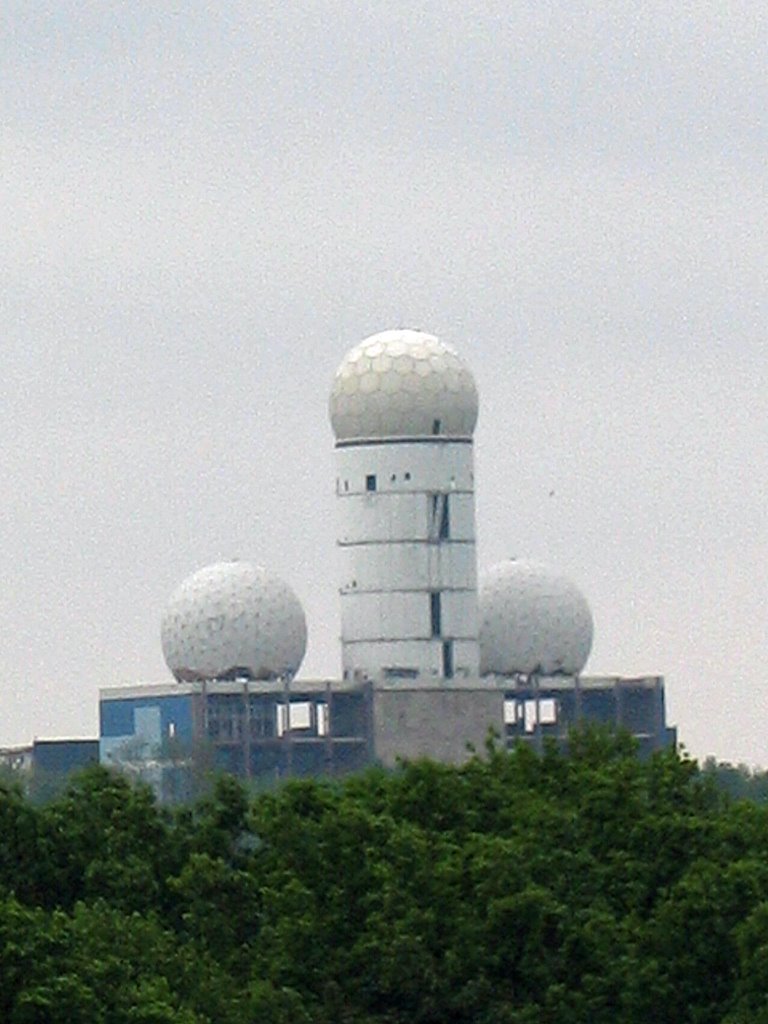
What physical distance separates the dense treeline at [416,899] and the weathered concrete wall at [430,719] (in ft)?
284

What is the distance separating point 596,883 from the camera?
171ft

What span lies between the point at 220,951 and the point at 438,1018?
269cm

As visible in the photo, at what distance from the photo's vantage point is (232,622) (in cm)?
14025

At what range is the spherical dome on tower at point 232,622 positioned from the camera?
139375mm

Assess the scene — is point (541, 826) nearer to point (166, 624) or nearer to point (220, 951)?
point (220, 951)

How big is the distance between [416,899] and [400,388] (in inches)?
3606

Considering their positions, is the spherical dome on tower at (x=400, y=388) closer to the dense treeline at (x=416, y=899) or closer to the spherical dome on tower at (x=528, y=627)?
the spherical dome on tower at (x=528, y=627)

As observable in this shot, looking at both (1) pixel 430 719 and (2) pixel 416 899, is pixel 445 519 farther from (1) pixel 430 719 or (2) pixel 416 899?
(2) pixel 416 899

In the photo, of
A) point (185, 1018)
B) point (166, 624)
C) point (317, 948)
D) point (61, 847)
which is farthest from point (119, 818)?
point (166, 624)

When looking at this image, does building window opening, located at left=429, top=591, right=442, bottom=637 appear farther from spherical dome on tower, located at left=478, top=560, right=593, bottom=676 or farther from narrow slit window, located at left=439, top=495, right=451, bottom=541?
spherical dome on tower, located at left=478, top=560, right=593, bottom=676

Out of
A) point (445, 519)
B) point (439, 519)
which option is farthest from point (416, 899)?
point (445, 519)

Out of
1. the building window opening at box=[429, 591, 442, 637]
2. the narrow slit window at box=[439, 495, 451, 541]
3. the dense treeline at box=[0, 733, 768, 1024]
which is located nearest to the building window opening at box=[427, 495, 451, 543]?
the narrow slit window at box=[439, 495, 451, 541]

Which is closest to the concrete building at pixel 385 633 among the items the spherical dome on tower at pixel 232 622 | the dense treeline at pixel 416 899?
the spherical dome on tower at pixel 232 622

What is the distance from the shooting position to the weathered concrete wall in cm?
14312
